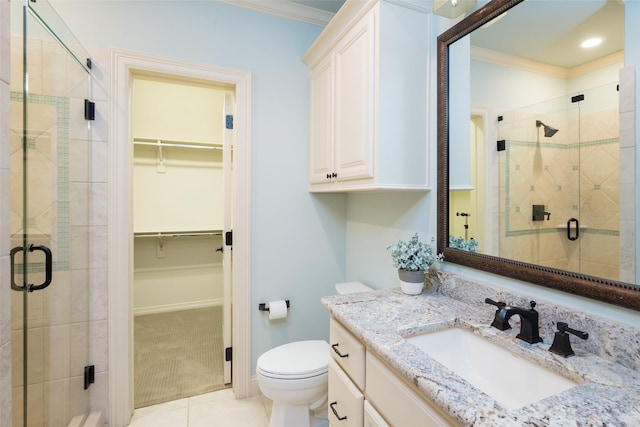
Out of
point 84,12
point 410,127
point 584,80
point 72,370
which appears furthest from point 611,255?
point 84,12

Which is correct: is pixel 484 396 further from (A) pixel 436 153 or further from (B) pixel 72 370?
(B) pixel 72 370

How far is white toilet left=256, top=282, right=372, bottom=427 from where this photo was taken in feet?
5.05

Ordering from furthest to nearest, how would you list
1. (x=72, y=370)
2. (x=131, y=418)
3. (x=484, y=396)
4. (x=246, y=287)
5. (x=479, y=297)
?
(x=246, y=287), (x=131, y=418), (x=72, y=370), (x=479, y=297), (x=484, y=396)

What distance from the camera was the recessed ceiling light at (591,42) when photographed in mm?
911

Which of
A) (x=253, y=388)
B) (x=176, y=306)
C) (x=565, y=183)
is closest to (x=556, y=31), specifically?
(x=565, y=183)

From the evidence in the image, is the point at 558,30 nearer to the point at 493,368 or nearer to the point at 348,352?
the point at 493,368

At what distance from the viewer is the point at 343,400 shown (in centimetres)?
118

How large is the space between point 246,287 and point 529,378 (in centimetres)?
159

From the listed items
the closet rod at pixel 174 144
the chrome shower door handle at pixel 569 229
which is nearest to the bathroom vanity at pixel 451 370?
Answer: the chrome shower door handle at pixel 569 229

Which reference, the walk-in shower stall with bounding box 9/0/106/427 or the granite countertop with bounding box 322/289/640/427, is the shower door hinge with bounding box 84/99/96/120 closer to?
the walk-in shower stall with bounding box 9/0/106/427

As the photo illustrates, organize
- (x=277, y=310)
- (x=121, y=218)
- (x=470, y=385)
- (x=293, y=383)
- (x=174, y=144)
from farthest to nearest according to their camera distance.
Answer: (x=174, y=144) < (x=277, y=310) < (x=121, y=218) < (x=293, y=383) < (x=470, y=385)

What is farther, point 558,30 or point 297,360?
point 297,360

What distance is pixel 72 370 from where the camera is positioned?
1.58 m

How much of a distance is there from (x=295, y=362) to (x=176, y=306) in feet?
Answer: 8.12
